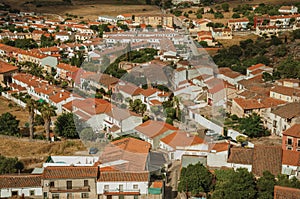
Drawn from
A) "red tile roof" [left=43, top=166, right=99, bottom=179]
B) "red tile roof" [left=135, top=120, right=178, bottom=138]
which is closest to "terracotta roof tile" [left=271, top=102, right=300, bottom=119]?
"red tile roof" [left=135, top=120, right=178, bottom=138]

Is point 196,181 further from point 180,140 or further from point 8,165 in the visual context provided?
point 8,165

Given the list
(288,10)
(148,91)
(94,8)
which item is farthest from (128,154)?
(94,8)

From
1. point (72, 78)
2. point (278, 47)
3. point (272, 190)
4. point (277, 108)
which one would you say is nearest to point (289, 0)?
point (278, 47)

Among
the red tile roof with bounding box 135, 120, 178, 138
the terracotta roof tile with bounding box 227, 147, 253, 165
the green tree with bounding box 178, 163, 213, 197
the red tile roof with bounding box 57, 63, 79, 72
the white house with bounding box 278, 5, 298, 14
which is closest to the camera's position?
the green tree with bounding box 178, 163, 213, 197

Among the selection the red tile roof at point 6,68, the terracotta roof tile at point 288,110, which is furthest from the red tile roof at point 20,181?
the red tile roof at point 6,68

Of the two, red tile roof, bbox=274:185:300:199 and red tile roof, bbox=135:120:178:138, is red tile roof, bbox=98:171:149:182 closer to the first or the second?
red tile roof, bbox=274:185:300:199

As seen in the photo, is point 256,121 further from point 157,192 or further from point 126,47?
point 126,47
